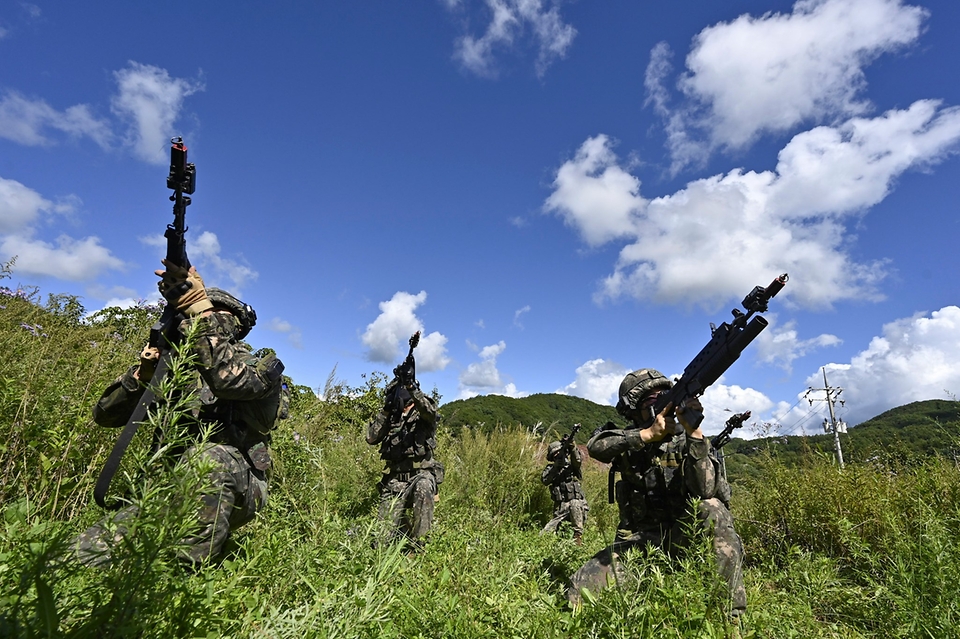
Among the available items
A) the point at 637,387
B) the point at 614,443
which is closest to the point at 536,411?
the point at 637,387

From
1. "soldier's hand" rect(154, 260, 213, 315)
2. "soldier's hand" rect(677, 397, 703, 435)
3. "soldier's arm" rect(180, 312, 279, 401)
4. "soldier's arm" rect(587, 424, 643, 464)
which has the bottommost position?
"soldier's arm" rect(587, 424, 643, 464)

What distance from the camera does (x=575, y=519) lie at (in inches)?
287

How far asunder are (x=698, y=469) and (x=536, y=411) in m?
26.2

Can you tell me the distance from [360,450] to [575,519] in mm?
3542

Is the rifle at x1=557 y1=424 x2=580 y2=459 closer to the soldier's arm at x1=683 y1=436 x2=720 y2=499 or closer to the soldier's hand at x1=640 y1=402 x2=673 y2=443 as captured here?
the soldier's hand at x1=640 y1=402 x2=673 y2=443

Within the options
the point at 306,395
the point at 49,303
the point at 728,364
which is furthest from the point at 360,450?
the point at 728,364

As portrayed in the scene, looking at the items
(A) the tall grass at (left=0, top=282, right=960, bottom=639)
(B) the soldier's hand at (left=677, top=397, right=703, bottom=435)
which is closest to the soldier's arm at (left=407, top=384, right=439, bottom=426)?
(A) the tall grass at (left=0, top=282, right=960, bottom=639)

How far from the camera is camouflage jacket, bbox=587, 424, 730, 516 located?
11.2 ft

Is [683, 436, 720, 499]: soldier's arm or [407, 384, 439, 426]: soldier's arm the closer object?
[683, 436, 720, 499]: soldier's arm

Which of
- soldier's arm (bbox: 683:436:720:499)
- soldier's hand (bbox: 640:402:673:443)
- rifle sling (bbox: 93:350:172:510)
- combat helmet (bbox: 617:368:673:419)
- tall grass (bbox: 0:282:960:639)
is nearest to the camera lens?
tall grass (bbox: 0:282:960:639)

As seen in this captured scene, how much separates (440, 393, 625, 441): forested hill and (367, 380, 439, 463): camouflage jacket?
12754mm

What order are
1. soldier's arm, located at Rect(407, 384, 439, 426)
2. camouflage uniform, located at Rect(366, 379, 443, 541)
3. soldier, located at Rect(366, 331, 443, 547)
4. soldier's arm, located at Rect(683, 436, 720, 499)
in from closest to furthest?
soldier's arm, located at Rect(683, 436, 720, 499) → camouflage uniform, located at Rect(366, 379, 443, 541) → soldier, located at Rect(366, 331, 443, 547) → soldier's arm, located at Rect(407, 384, 439, 426)

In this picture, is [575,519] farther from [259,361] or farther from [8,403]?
[8,403]

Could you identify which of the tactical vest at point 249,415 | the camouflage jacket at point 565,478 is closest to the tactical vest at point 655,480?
the tactical vest at point 249,415
